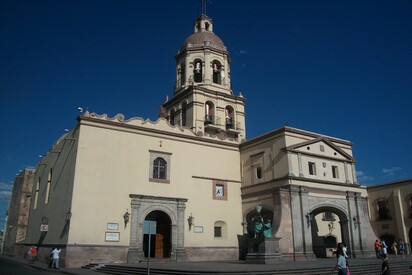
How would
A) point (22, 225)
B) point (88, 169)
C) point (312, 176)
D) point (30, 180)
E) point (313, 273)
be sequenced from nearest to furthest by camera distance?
point (313, 273), point (88, 169), point (312, 176), point (22, 225), point (30, 180)

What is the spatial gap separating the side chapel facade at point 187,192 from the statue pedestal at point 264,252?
176 centimetres

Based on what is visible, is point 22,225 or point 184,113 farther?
point 22,225

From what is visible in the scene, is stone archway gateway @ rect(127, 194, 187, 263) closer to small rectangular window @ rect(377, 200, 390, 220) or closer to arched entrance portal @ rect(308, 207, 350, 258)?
arched entrance portal @ rect(308, 207, 350, 258)

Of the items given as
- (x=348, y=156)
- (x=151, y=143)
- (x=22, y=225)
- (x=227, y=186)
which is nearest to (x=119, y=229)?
(x=151, y=143)

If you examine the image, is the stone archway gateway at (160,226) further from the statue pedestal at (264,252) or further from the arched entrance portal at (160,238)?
the statue pedestal at (264,252)

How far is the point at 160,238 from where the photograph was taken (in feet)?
91.0

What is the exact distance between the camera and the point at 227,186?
30.2 metres

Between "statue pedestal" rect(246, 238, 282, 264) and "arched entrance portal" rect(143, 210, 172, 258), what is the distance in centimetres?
628

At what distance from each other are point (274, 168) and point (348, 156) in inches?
287

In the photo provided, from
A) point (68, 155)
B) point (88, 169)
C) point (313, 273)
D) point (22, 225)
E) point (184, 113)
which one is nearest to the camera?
point (313, 273)

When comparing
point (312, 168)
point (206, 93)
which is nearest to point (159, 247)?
point (312, 168)

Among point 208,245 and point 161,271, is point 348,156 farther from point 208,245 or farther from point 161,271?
point 161,271

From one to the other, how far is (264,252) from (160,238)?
8476 millimetres

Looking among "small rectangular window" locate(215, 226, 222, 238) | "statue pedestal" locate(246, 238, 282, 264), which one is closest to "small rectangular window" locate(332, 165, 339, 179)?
"statue pedestal" locate(246, 238, 282, 264)
